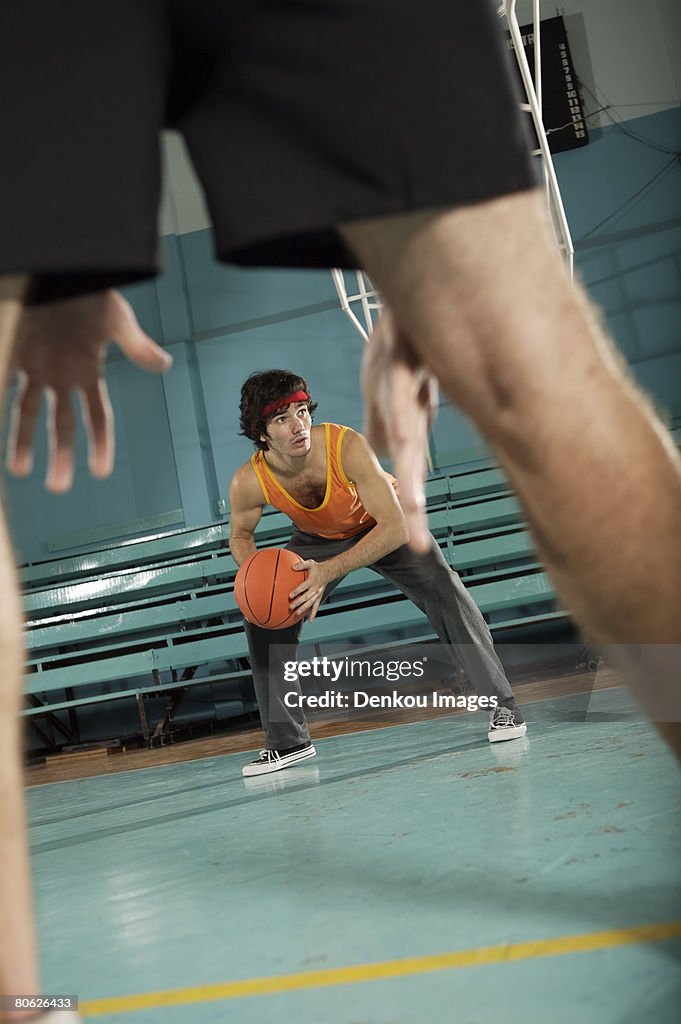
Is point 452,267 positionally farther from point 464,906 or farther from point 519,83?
point 519,83

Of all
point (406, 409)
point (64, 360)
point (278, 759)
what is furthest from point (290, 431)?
point (406, 409)

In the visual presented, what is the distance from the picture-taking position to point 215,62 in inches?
28.1

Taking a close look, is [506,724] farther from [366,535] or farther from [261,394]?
[261,394]

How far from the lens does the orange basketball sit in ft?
10.9

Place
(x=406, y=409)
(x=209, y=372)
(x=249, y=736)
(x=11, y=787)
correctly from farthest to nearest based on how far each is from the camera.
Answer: (x=209, y=372) < (x=249, y=736) < (x=406, y=409) < (x=11, y=787)

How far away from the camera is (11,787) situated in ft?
2.24

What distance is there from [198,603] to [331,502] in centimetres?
298

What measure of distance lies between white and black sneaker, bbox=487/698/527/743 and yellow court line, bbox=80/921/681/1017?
1.88 meters

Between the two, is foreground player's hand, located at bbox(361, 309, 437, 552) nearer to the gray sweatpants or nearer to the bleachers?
the gray sweatpants

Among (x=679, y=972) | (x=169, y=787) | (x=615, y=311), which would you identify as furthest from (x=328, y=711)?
(x=679, y=972)

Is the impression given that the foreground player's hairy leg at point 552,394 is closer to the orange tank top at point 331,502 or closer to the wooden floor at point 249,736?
the orange tank top at point 331,502

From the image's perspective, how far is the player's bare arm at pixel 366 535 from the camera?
331cm

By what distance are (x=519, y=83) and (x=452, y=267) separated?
7.64 meters

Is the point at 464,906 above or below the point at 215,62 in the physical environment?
below
